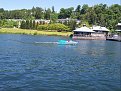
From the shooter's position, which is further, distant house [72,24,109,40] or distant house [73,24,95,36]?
distant house [73,24,95,36]

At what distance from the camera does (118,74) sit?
41781 millimetres

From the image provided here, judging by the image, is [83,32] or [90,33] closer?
[83,32]

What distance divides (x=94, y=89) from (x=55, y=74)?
839 cm

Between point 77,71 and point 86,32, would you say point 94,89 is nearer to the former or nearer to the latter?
point 77,71

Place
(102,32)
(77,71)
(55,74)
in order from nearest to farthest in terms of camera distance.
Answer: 1. (55,74)
2. (77,71)
3. (102,32)

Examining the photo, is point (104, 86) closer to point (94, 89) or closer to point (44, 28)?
point (94, 89)

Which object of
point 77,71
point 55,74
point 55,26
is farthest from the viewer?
point 55,26

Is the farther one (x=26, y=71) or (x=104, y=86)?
(x=26, y=71)

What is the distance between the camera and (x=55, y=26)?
614 ft

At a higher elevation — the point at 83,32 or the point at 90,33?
the point at 83,32

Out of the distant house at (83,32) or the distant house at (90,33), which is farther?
the distant house at (83,32)

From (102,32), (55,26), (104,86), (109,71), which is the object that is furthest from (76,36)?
(104,86)

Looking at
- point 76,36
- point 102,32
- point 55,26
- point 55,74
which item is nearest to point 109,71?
point 55,74

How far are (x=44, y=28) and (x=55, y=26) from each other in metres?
9.16
